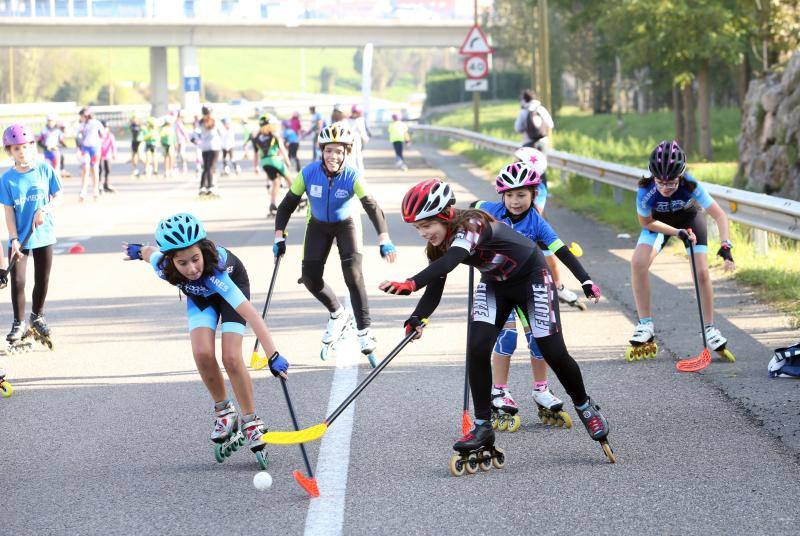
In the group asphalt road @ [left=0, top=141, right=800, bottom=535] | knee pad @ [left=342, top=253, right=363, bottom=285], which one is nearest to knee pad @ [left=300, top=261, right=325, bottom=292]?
knee pad @ [left=342, top=253, right=363, bottom=285]

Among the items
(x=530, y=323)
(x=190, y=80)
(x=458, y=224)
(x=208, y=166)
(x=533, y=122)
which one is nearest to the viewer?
(x=458, y=224)

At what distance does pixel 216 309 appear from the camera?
7.15 meters

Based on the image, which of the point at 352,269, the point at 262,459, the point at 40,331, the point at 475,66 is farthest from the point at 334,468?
the point at 475,66

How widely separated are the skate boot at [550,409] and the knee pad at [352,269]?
8.52ft

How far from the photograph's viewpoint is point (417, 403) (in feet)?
26.9

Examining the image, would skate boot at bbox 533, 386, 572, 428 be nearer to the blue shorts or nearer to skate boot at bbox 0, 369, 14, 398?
the blue shorts

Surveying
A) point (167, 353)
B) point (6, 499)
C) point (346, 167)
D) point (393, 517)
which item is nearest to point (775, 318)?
point (346, 167)

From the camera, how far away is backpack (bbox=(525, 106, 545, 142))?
20.4 metres

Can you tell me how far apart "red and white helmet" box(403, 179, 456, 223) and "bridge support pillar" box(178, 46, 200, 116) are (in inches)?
2046

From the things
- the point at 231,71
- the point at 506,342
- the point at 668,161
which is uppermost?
the point at 231,71

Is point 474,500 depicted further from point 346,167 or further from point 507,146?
point 507,146

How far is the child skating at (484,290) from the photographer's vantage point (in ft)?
21.0

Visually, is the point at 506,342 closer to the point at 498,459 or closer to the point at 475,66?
the point at 498,459

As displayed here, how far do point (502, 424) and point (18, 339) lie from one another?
4827 mm
